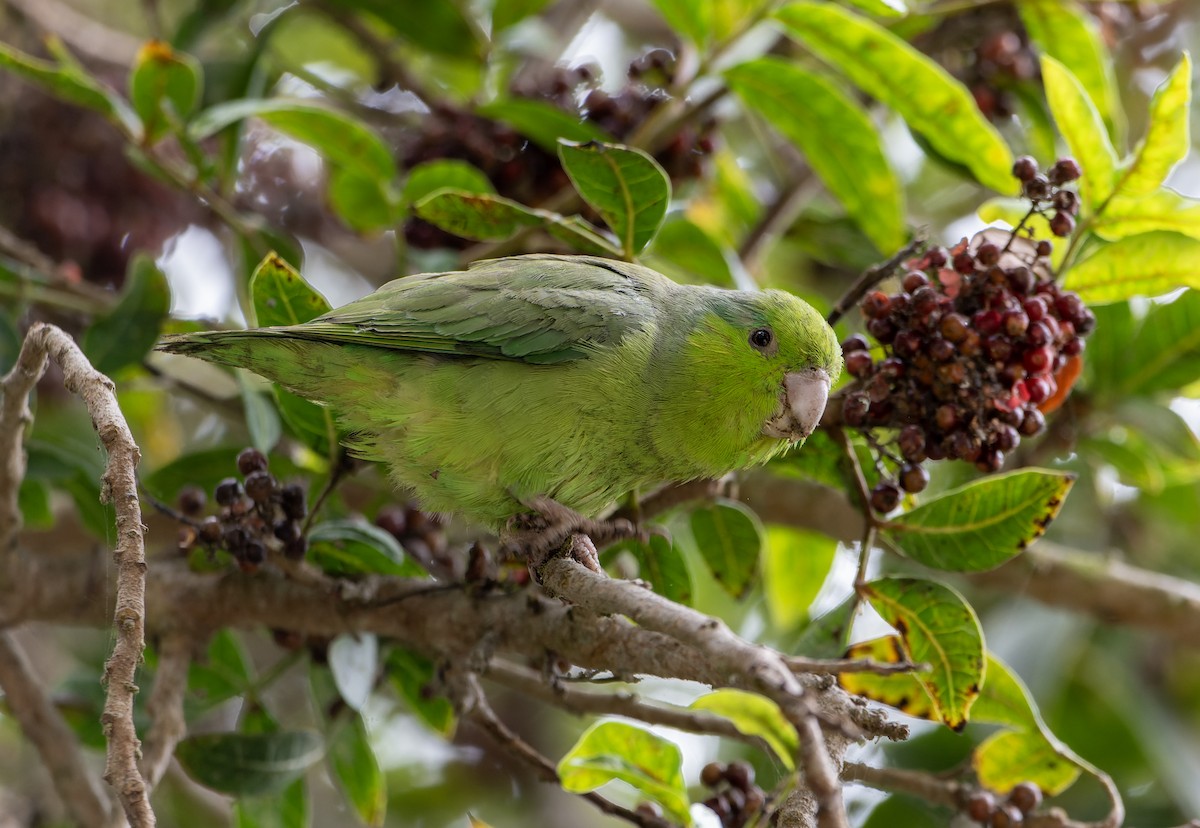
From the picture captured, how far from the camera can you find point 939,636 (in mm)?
2699

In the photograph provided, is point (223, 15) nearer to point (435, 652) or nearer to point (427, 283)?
point (427, 283)

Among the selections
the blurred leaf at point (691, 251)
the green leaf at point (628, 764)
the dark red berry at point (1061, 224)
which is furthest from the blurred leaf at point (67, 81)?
the dark red berry at point (1061, 224)

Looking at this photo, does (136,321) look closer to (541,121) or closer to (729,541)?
(541,121)

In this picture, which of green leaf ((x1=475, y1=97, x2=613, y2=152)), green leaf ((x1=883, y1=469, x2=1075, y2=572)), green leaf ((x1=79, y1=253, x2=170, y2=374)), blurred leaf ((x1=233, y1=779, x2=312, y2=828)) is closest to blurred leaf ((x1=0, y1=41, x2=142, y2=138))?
green leaf ((x1=79, y1=253, x2=170, y2=374))

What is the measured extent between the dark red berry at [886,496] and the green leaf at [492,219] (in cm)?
97

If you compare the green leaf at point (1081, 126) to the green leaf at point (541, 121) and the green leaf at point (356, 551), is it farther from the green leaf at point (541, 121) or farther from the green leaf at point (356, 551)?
the green leaf at point (356, 551)

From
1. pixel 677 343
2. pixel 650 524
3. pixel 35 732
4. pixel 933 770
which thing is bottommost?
pixel 933 770

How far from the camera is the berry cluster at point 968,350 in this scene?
2.69 m

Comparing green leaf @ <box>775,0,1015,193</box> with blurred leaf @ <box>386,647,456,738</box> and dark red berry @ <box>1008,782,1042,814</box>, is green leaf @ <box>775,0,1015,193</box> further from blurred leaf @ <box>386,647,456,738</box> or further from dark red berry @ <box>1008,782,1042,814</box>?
blurred leaf @ <box>386,647,456,738</box>

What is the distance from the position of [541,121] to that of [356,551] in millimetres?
1516

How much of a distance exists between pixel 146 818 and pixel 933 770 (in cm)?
352

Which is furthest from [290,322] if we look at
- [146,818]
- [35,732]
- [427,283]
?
[146,818]

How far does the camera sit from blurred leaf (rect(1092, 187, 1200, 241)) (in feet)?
10.0

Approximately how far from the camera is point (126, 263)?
5016 mm
